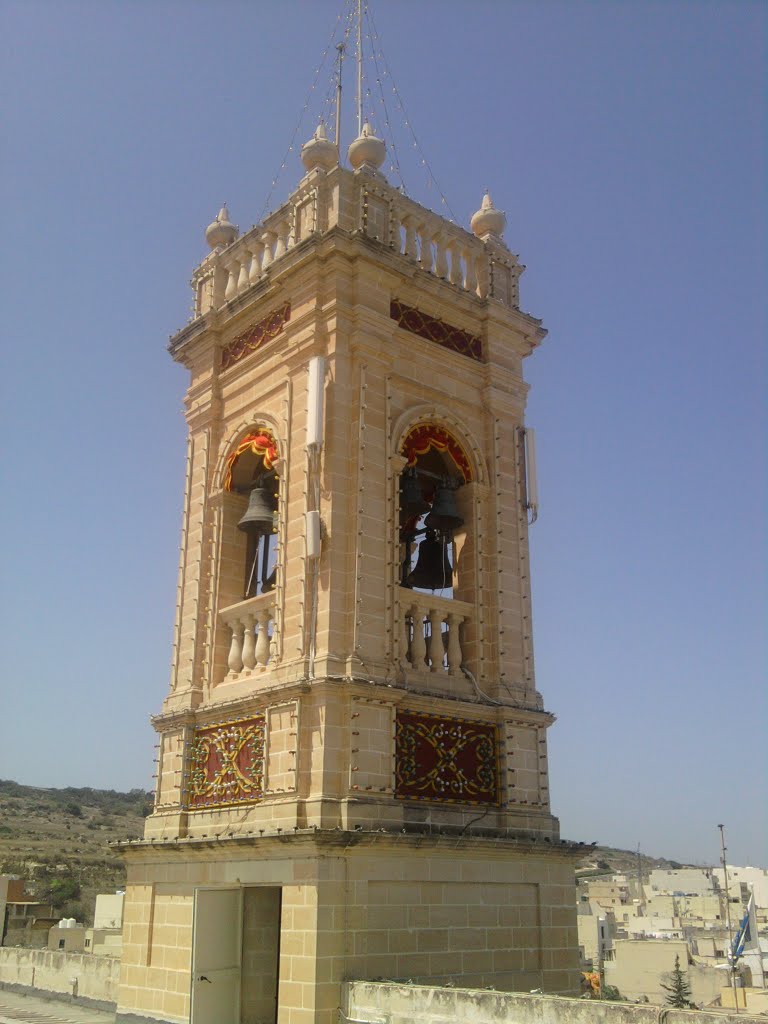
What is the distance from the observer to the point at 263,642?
13359mm

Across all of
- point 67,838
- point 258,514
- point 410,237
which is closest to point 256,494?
point 258,514

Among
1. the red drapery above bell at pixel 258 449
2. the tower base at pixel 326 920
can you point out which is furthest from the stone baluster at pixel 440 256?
the tower base at pixel 326 920

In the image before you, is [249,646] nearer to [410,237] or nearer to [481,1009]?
[481,1009]

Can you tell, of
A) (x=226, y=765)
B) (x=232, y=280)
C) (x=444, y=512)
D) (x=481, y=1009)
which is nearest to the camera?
(x=481, y=1009)

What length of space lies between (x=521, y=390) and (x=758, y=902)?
10069 centimetres

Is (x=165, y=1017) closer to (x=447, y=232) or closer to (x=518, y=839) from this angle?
(x=518, y=839)

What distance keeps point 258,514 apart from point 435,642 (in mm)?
3100

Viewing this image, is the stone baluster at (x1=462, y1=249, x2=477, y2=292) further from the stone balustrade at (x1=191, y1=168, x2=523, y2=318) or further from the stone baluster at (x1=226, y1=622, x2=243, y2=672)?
the stone baluster at (x1=226, y1=622, x2=243, y2=672)

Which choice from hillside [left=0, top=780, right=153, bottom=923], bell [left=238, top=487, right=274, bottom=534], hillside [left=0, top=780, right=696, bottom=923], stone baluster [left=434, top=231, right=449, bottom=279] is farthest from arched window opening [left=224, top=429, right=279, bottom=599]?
hillside [left=0, top=780, right=153, bottom=923]

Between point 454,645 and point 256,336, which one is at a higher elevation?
point 256,336

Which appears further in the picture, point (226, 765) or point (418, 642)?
point (418, 642)

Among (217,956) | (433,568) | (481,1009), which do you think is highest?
(433,568)

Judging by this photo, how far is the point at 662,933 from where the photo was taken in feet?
247

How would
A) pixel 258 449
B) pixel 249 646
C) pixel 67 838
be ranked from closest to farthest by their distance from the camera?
pixel 249 646 → pixel 258 449 → pixel 67 838
